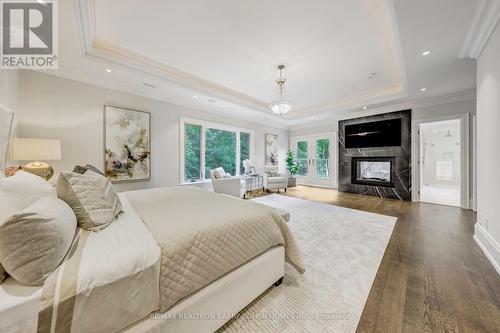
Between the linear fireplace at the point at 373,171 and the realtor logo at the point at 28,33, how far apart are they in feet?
23.3

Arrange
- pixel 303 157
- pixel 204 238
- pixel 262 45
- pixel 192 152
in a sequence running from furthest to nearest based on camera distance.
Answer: pixel 303 157 < pixel 192 152 < pixel 262 45 < pixel 204 238

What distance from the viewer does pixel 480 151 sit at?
249cm

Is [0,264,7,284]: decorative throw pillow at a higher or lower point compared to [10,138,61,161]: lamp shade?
lower

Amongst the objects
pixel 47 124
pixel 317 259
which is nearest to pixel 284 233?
pixel 317 259

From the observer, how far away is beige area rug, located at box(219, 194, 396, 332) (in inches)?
52.5

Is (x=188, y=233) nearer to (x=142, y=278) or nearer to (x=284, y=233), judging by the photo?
(x=142, y=278)

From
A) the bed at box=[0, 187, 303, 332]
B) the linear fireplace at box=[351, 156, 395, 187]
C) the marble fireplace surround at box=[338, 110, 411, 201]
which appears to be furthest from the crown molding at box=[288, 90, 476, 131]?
the bed at box=[0, 187, 303, 332]

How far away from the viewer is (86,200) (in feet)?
4.19

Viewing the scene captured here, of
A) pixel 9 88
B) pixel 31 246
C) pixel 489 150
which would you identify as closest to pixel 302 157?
pixel 489 150

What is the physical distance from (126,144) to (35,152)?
1.41 metres

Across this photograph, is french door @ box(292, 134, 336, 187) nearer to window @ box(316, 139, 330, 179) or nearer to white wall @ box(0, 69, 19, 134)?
window @ box(316, 139, 330, 179)

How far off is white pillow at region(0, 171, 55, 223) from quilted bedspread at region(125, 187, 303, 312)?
2.07ft

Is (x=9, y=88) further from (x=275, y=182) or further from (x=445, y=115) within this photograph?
(x=445, y=115)

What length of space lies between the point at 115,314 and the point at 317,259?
1.93m
